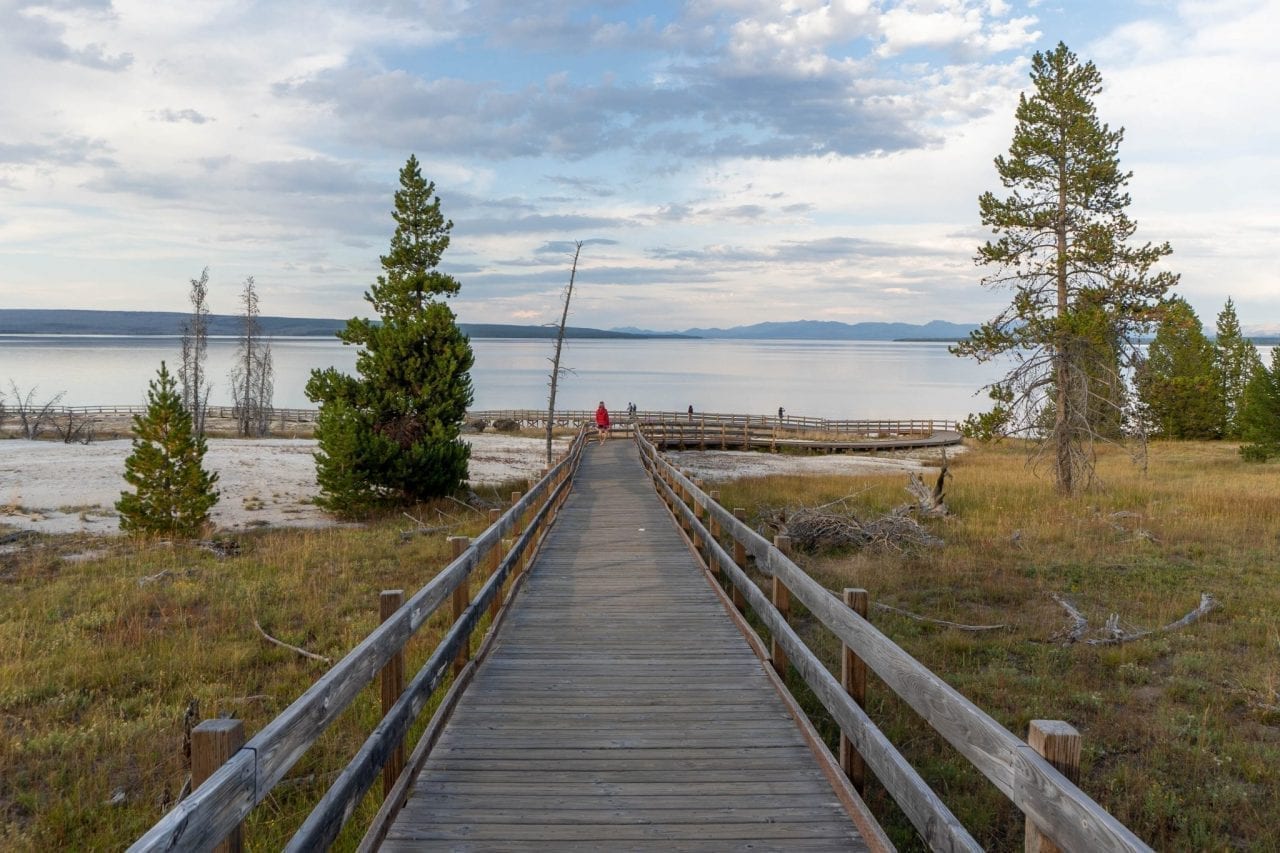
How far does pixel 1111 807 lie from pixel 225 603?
10730mm

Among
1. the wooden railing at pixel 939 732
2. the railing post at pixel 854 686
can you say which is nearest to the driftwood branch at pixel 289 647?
the wooden railing at pixel 939 732

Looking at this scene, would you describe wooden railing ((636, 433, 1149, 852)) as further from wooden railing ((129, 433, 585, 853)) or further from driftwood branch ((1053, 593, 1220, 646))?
driftwood branch ((1053, 593, 1220, 646))

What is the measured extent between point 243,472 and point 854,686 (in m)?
28.2

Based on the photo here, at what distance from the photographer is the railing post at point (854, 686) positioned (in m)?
4.20

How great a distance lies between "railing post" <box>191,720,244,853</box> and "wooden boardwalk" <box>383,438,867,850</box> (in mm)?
1299

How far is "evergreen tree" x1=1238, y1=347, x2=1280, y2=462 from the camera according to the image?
29.9m

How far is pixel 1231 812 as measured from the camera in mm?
5340

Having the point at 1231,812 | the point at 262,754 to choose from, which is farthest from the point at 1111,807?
the point at 262,754

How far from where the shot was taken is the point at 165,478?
17.0m

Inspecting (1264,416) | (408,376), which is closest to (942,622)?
(408,376)

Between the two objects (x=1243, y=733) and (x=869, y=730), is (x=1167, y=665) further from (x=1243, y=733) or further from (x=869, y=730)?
(x=869, y=730)

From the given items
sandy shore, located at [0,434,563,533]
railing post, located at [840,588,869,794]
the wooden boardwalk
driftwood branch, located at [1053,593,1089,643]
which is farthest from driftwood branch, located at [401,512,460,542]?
railing post, located at [840,588,869,794]

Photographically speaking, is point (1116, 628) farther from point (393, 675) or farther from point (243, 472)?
point (243, 472)

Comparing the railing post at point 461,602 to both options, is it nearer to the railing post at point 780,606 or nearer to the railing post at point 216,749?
the railing post at point 780,606
